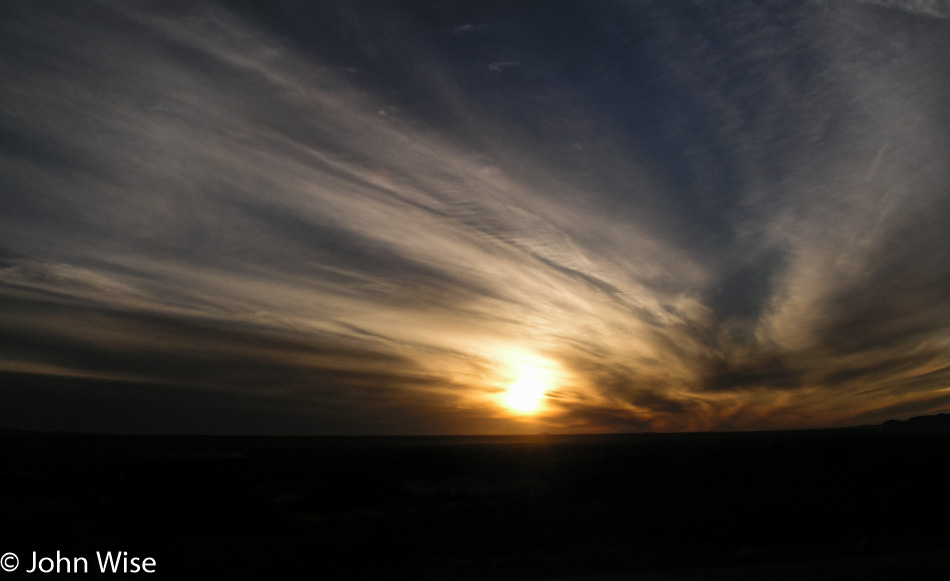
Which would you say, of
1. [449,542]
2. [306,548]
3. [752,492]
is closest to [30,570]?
[306,548]

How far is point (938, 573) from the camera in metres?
10.3

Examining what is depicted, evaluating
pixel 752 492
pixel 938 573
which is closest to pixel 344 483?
pixel 752 492

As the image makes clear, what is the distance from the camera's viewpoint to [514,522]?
2336cm

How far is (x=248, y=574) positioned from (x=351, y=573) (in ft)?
9.47

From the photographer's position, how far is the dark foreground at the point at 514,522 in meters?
16.3

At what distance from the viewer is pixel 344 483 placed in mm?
32031

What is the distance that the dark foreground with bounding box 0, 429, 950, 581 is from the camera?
53.4ft

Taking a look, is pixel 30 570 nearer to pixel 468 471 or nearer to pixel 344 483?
pixel 344 483

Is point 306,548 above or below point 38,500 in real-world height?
below

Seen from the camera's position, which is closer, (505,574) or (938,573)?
(938,573)

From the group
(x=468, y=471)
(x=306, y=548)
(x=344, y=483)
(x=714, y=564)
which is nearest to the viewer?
(x=714, y=564)

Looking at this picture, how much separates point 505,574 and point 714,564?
18.1 feet

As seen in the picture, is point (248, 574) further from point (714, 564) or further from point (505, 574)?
point (714, 564)

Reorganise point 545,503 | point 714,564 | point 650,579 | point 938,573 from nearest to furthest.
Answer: point 938,573, point 650,579, point 714,564, point 545,503
